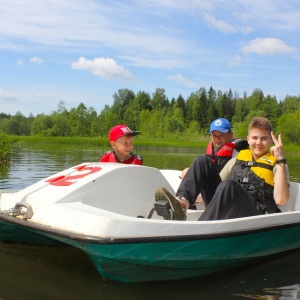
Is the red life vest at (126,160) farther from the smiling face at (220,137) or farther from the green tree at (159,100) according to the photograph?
the green tree at (159,100)

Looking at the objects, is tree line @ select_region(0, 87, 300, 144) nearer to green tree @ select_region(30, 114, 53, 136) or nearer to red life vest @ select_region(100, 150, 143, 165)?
green tree @ select_region(30, 114, 53, 136)

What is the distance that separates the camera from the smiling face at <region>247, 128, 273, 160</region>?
456 cm

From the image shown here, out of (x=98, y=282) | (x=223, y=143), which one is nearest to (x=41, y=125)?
(x=223, y=143)

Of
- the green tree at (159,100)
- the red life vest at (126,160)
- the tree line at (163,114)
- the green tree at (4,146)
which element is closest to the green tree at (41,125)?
the tree line at (163,114)

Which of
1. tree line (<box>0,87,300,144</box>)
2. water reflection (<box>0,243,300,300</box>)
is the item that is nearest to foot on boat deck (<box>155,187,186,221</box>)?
water reflection (<box>0,243,300,300</box>)

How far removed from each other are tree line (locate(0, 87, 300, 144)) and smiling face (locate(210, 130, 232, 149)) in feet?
187

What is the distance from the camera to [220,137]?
5645 millimetres

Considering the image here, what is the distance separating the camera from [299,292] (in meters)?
3.94

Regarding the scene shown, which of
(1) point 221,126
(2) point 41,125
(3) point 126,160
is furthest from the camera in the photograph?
(2) point 41,125

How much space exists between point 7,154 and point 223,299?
640 inches

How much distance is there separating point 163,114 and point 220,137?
74052mm

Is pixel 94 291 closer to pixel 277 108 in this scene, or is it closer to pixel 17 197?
pixel 17 197

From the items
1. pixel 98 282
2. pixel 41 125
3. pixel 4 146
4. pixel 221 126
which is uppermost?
pixel 41 125

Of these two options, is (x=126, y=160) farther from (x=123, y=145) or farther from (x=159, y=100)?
(x=159, y=100)
